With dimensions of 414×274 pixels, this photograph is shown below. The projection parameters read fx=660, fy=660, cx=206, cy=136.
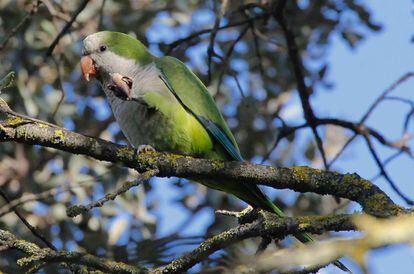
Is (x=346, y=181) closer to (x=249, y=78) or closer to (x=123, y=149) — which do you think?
(x=123, y=149)

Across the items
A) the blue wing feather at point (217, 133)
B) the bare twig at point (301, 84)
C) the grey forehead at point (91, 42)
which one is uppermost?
the grey forehead at point (91, 42)

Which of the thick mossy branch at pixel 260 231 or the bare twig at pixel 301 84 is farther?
the bare twig at pixel 301 84

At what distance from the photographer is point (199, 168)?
256 centimetres

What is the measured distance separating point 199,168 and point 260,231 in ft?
2.15

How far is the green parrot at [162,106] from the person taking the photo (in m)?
3.32

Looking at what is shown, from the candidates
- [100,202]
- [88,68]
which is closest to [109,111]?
[88,68]

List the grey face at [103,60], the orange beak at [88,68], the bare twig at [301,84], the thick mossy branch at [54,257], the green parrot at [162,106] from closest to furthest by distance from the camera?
the thick mossy branch at [54,257] → the green parrot at [162,106] → the bare twig at [301,84] → the grey face at [103,60] → the orange beak at [88,68]

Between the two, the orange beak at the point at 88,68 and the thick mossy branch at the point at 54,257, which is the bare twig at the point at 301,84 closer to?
the orange beak at the point at 88,68

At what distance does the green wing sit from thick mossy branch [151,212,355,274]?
4.99ft

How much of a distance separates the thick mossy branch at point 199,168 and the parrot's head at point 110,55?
1.32 meters

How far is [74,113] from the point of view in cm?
520

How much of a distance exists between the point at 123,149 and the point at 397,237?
5.59 ft

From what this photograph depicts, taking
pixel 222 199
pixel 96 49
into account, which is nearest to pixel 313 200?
pixel 222 199

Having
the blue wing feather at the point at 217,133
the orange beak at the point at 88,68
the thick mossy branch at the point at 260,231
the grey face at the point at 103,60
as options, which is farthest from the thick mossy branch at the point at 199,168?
the orange beak at the point at 88,68
